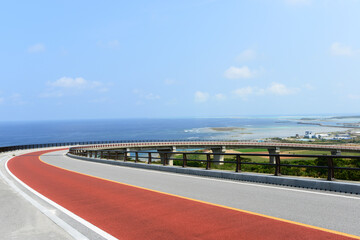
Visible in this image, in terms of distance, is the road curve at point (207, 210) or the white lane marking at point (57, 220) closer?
the road curve at point (207, 210)

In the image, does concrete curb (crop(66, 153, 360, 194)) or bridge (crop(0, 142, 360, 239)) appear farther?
concrete curb (crop(66, 153, 360, 194))

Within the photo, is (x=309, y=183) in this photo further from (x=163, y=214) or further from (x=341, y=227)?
(x=163, y=214)

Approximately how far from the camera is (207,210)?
27.5 ft

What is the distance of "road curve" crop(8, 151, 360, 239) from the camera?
6410 mm

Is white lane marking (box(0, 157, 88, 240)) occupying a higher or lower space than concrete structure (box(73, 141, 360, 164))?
higher

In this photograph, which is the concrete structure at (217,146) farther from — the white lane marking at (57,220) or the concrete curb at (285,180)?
the white lane marking at (57,220)

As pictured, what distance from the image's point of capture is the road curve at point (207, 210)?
6410 millimetres

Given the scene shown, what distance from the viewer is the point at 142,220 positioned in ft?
25.3

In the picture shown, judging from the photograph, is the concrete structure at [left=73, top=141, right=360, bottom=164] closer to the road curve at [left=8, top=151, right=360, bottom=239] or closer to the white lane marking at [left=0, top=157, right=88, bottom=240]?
the road curve at [left=8, top=151, right=360, bottom=239]

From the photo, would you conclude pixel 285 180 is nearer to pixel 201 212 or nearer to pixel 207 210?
pixel 207 210

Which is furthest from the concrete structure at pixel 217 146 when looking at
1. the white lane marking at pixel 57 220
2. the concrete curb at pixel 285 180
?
the white lane marking at pixel 57 220

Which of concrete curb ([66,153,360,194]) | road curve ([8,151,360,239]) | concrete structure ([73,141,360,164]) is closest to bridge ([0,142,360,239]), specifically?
road curve ([8,151,360,239])

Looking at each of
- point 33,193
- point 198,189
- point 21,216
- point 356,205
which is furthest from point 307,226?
point 33,193

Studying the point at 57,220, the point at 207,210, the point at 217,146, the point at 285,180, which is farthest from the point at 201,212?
the point at 217,146
